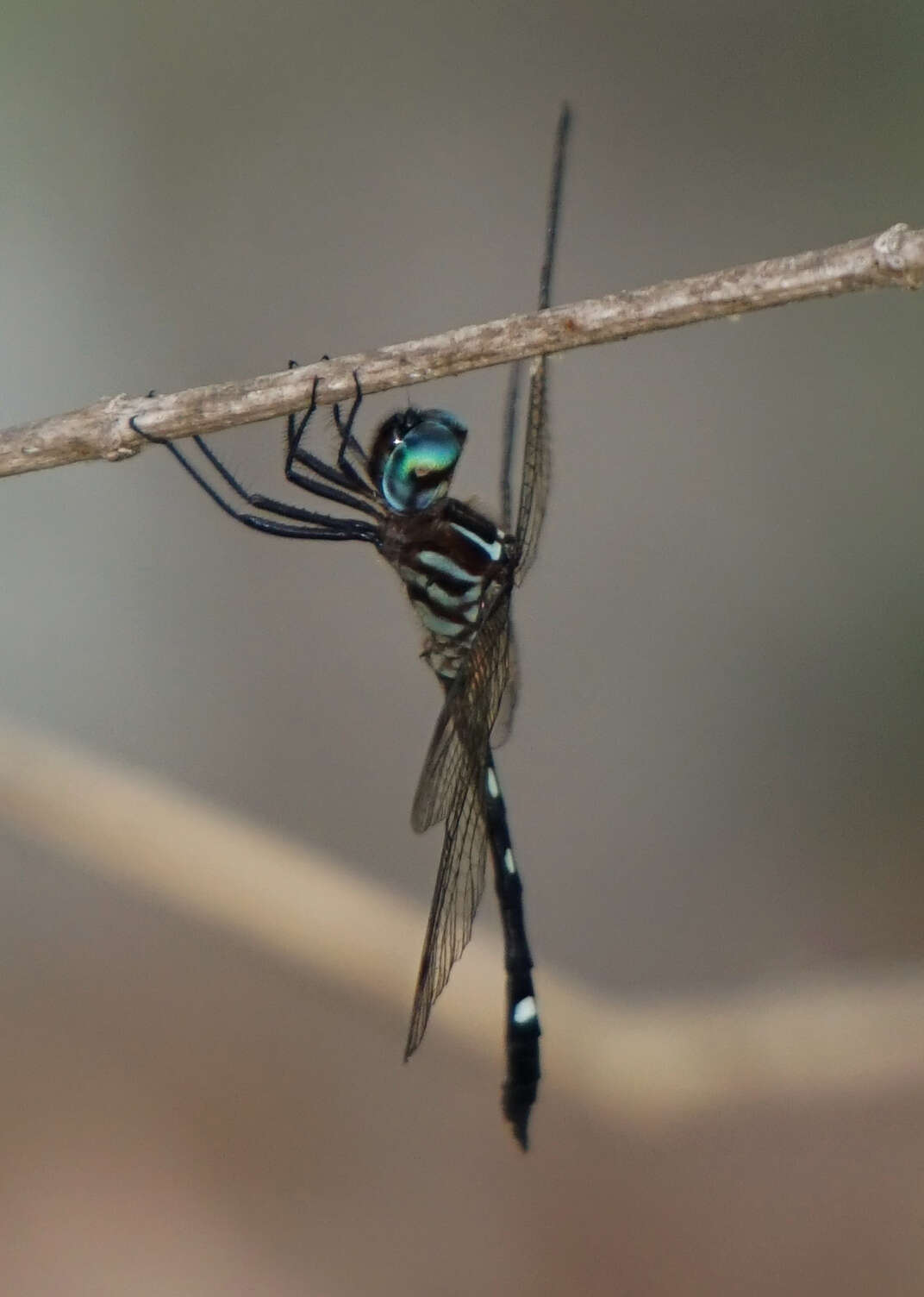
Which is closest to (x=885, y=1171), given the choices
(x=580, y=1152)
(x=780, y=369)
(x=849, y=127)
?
(x=580, y=1152)

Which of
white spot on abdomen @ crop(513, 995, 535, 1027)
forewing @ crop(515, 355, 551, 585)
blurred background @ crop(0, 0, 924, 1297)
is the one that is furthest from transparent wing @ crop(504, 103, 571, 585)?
blurred background @ crop(0, 0, 924, 1297)

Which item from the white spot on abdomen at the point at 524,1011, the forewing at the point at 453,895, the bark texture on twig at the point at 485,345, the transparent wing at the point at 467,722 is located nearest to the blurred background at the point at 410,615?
the white spot on abdomen at the point at 524,1011

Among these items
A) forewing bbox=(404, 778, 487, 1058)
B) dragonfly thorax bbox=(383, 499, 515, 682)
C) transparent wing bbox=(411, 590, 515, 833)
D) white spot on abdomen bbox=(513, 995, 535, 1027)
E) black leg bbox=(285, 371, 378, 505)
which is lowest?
white spot on abdomen bbox=(513, 995, 535, 1027)

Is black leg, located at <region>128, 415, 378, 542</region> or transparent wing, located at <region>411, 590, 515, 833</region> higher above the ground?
black leg, located at <region>128, 415, 378, 542</region>

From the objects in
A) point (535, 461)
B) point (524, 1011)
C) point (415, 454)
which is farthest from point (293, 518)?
point (524, 1011)

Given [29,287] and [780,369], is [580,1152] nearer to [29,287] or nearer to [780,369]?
[780,369]

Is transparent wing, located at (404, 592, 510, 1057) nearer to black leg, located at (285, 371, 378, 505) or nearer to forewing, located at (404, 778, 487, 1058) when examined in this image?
forewing, located at (404, 778, 487, 1058)
